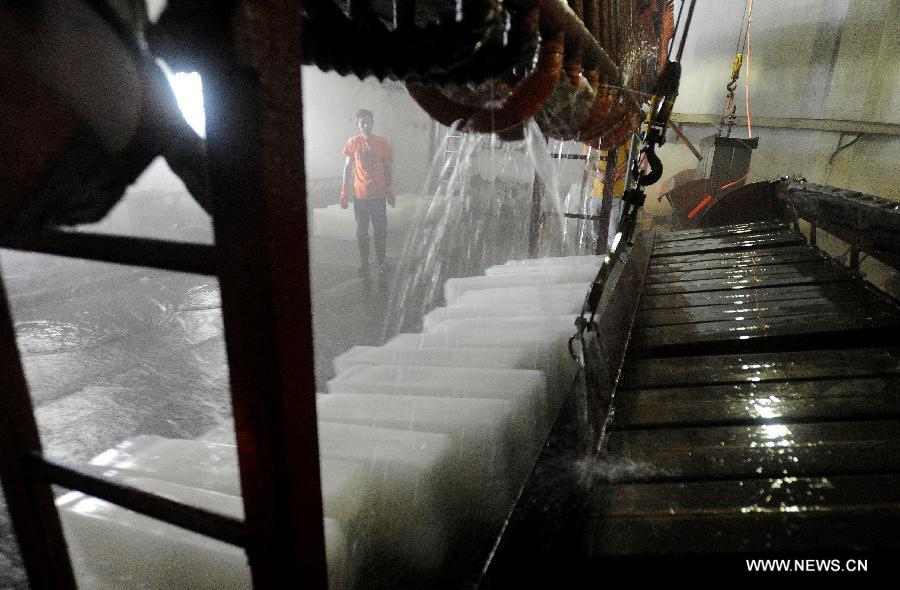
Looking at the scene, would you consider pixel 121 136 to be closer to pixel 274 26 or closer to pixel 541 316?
pixel 274 26

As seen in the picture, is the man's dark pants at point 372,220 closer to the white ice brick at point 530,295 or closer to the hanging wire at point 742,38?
the white ice brick at point 530,295

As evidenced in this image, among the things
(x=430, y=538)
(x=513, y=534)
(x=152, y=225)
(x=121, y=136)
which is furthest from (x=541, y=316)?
(x=152, y=225)

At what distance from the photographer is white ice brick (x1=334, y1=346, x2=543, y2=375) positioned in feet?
8.71

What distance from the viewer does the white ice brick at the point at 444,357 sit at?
2.65 meters

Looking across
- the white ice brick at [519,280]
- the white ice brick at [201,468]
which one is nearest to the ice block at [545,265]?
the white ice brick at [519,280]

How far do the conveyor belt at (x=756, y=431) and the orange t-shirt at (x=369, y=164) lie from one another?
15.8 ft

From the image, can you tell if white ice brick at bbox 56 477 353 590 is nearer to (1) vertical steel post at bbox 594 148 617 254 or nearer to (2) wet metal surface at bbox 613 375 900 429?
(2) wet metal surface at bbox 613 375 900 429

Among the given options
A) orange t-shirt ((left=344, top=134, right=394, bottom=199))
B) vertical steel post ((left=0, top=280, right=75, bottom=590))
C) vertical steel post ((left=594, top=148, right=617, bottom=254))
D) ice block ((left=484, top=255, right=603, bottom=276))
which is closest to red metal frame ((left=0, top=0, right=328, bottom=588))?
vertical steel post ((left=0, top=280, right=75, bottom=590))

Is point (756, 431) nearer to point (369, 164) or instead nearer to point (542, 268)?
point (542, 268)

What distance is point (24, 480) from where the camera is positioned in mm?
1025

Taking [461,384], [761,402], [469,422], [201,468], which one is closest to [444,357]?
[461,384]

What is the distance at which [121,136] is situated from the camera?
2.56ft

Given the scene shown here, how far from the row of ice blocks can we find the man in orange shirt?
13.0ft

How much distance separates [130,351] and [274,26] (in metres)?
4.70
